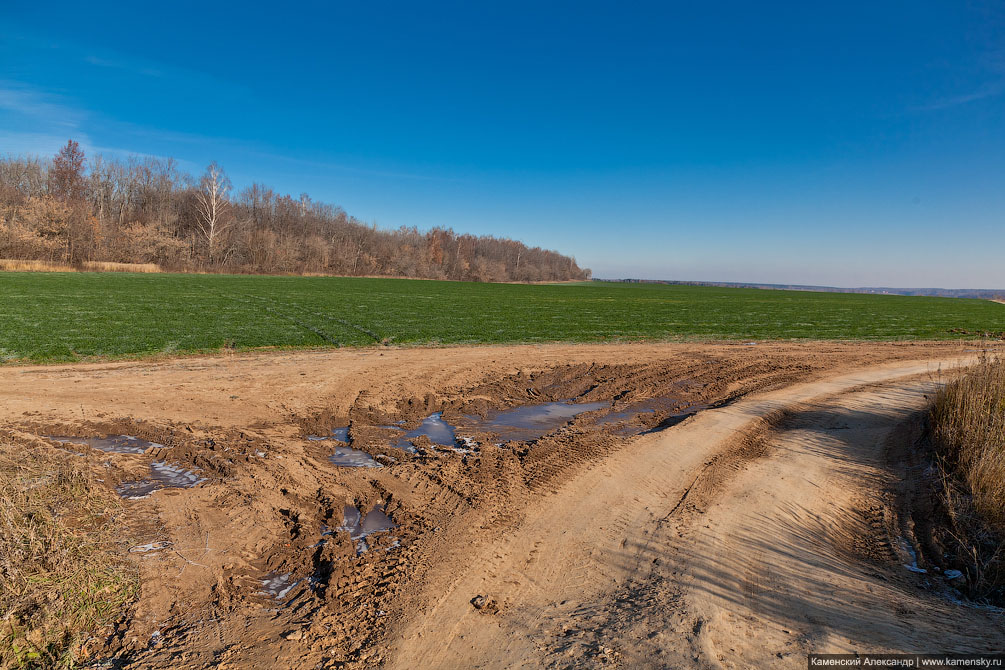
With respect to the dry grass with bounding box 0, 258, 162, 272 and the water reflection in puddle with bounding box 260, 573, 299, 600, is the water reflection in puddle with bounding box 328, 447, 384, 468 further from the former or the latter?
the dry grass with bounding box 0, 258, 162, 272

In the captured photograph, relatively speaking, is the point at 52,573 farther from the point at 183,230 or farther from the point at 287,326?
the point at 183,230

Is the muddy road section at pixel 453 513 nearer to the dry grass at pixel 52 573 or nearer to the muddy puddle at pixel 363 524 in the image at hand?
the muddy puddle at pixel 363 524

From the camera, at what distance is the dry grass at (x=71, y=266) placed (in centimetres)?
4919

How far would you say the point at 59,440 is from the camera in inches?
297

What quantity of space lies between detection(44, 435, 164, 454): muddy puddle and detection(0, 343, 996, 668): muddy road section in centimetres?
5

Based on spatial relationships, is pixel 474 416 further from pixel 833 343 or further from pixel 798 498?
pixel 833 343

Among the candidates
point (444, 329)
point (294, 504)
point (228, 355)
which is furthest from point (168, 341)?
point (294, 504)

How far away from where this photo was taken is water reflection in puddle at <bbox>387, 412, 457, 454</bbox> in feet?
26.9

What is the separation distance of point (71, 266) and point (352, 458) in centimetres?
6792

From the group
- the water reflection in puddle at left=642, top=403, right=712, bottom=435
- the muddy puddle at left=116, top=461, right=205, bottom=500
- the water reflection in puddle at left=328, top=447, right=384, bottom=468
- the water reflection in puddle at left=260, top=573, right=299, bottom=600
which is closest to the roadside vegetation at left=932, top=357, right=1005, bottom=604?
the water reflection in puddle at left=642, top=403, right=712, bottom=435

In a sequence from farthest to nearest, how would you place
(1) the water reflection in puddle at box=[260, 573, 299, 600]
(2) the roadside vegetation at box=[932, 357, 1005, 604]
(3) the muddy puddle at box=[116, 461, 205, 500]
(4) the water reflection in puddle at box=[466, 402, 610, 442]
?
(4) the water reflection in puddle at box=[466, 402, 610, 442]
(3) the muddy puddle at box=[116, 461, 205, 500]
(2) the roadside vegetation at box=[932, 357, 1005, 604]
(1) the water reflection in puddle at box=[260, 573, 299, 600]

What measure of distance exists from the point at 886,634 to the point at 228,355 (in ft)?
50.6

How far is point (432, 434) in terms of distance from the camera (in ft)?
28.9

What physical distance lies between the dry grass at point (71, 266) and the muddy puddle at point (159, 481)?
61.7 metres
